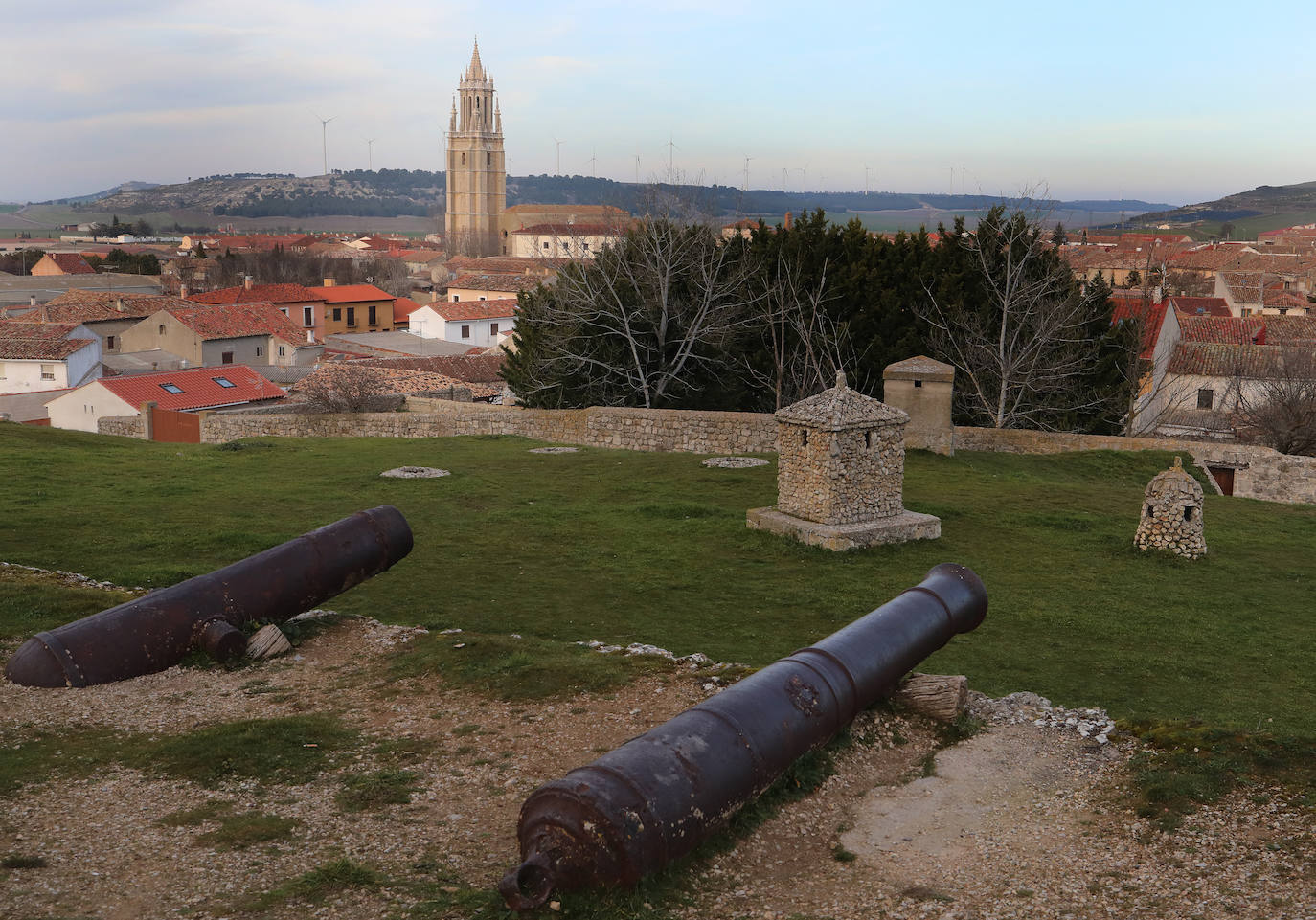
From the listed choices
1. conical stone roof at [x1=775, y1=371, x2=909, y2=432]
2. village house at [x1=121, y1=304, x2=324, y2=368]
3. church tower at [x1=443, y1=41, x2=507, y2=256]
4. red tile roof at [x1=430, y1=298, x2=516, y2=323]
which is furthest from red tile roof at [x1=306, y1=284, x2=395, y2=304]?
church tower at [x1=443, y1=41, x2=507, y2=256]

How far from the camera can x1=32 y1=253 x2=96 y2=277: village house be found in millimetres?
91912

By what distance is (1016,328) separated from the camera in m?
26.1

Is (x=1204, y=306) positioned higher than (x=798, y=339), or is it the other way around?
(x=798, y=339)

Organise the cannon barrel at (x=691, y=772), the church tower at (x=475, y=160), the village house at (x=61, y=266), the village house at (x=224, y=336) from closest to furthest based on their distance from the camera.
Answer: the cannon barrel at (x=691, y=772)
the village house at (x=224, y=336)
the village house at (x=61, y=266)
the church tower at (x=475, y=160)

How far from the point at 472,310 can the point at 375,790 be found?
223ft

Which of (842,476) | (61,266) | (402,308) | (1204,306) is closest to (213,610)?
(842,476)

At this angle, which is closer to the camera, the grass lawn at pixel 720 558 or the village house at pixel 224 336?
the grass lawn at pixel 720 558

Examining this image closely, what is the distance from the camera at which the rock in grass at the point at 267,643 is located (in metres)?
9.08

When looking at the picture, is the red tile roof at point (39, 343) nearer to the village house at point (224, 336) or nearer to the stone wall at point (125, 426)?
the village house at point (224, 336)

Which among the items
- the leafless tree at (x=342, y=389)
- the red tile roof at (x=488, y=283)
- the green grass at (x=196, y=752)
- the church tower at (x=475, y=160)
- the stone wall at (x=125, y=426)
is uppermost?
the church tower at (x=475, y=160)

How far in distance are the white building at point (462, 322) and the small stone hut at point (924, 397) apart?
5185 cm

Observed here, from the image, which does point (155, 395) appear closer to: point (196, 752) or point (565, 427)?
point (565, 427)

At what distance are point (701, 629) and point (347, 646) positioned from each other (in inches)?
125

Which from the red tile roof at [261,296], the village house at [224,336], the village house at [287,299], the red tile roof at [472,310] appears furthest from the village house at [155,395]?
the red tile roof at [472,310]
